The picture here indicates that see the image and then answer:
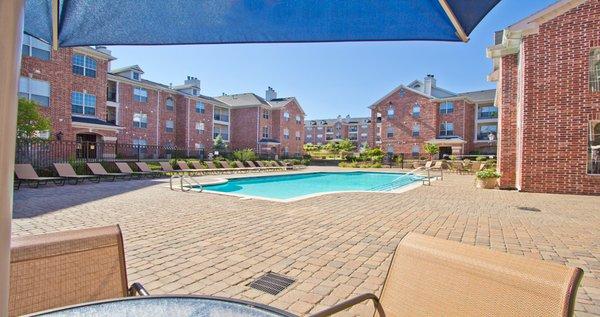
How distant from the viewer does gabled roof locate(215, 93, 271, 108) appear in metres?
42.4

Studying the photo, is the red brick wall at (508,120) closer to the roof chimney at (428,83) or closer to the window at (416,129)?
the window at (416,129)

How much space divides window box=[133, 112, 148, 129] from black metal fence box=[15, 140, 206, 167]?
117 inches

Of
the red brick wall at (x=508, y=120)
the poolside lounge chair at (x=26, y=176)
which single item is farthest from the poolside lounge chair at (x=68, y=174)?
the red brick wall at (x=508, y=120)

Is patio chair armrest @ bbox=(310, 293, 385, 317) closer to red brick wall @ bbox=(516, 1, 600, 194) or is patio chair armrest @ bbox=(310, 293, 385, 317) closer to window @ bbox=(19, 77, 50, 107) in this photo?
red brick wall @ bbox=(516, 1, 600, 194)

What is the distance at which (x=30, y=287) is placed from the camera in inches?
66.2

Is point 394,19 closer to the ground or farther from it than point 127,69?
closer to the ground

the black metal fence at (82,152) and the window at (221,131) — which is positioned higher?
the window at (221,131)

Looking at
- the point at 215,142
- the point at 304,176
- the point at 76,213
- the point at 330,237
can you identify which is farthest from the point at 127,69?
the point at 330,237

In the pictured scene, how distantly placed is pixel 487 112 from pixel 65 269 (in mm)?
46500

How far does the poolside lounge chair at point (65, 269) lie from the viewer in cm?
166

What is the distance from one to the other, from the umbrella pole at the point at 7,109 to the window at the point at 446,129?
44708 millimetres

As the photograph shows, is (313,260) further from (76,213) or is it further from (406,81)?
(406,81)

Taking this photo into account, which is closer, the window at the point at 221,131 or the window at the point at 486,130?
the window at the point at 486,130

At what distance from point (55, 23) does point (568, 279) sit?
3453mm
